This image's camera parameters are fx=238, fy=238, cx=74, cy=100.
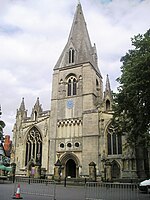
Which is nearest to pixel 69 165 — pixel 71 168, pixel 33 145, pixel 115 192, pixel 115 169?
pixel 71 168

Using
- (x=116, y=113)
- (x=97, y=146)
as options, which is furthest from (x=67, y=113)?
(x=116, y=113)

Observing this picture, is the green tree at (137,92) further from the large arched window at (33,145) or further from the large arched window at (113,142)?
the large arched window at (33,145)

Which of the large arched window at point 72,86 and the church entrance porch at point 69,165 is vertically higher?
the large arched window at point 72,86

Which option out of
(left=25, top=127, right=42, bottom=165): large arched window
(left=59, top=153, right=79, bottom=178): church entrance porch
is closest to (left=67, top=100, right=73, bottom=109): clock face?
(left=25, top=127, right=42, bottom=165): large arched window

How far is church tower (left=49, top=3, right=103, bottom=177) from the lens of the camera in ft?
119

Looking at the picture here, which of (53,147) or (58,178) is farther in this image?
(53,147)

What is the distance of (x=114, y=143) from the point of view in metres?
35.1

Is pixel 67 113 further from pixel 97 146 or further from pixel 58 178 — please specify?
pixel 58 178

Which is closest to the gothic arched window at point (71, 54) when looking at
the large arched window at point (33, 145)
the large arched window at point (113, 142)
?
the large arched window at point (33, 145)

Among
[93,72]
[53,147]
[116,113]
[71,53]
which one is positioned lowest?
[53,147]

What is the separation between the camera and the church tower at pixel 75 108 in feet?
119

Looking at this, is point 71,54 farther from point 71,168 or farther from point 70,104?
point 71,168

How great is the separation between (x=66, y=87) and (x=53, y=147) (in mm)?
11170

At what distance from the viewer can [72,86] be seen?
141ft
